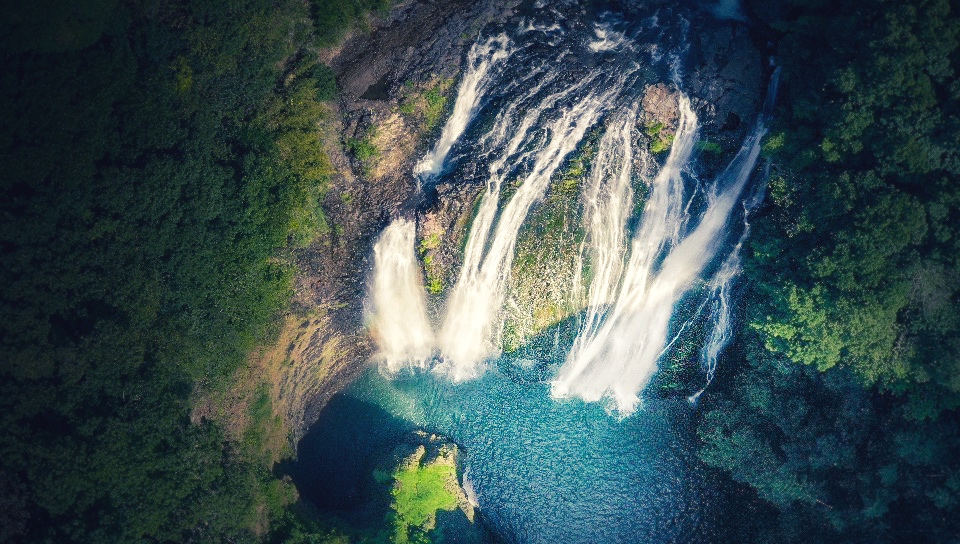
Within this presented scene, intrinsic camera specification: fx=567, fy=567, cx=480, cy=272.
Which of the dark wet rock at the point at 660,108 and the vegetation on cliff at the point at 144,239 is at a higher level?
the dark wet rock at the point at 660,108

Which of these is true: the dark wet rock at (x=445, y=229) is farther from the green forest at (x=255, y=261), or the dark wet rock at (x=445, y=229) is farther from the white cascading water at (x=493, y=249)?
the green forest at (x=255, y=261)

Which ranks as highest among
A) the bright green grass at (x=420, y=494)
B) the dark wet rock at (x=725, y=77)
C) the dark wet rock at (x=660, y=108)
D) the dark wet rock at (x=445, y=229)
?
the dark wet rock at (x=725, y=77)

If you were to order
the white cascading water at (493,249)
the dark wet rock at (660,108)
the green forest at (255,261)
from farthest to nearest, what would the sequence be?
the white cascading water at (493,249), the dark wet rock at (660,108), the green forest at (255,261)

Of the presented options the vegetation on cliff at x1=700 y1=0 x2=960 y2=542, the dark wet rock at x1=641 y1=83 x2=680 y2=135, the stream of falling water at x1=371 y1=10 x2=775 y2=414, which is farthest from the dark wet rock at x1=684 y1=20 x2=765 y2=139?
the vegetation on cliff at x1=700 y1=0 x2=960 y2=542

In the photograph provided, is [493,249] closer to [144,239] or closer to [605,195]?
[605,195]

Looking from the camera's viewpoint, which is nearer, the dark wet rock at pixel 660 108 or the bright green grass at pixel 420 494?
the dark wet rock at pixel 660 108

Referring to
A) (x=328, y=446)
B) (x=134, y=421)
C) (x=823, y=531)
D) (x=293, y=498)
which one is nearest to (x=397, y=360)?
(x=328, y=446)

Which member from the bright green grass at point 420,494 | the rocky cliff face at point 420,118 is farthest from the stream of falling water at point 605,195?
the bright green grass at point 420,494
